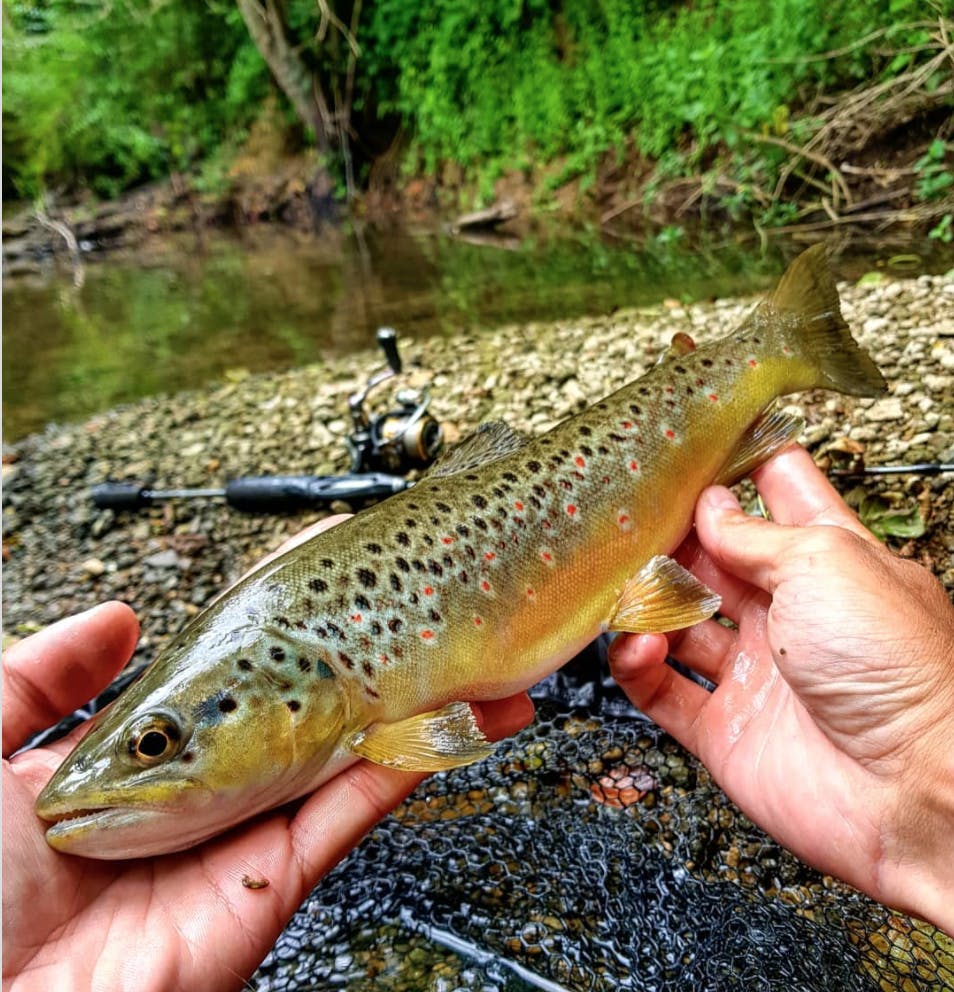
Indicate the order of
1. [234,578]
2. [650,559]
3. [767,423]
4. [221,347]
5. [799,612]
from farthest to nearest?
[221,347] < [234,578] < [767,423] < [650,559] < [799,612]

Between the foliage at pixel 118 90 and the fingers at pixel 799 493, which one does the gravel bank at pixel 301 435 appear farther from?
the foliage at pixel 118 90

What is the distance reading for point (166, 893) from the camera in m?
1.99

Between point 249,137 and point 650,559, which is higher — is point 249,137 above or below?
above

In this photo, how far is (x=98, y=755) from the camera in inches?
74.4

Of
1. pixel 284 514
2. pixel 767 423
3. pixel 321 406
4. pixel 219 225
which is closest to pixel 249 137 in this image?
pixel 219 225

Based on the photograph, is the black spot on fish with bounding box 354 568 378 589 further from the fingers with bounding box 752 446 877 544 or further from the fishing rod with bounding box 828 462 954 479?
the fishing rod with bounding box 828 462 954 479

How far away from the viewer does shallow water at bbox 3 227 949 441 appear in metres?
8.63

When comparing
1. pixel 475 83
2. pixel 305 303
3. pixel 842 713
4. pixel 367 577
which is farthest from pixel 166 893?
pixel 475 83

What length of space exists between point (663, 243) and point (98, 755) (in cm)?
1066

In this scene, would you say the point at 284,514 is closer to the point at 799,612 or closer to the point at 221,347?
the point at 799,612

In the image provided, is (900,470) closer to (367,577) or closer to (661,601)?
(661,601)

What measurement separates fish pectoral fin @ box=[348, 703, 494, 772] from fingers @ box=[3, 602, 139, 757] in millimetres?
939

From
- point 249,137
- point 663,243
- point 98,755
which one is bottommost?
point 663,243

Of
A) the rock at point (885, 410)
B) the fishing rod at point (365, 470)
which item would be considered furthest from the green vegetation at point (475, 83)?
the fishing rod at point (365, 470)
